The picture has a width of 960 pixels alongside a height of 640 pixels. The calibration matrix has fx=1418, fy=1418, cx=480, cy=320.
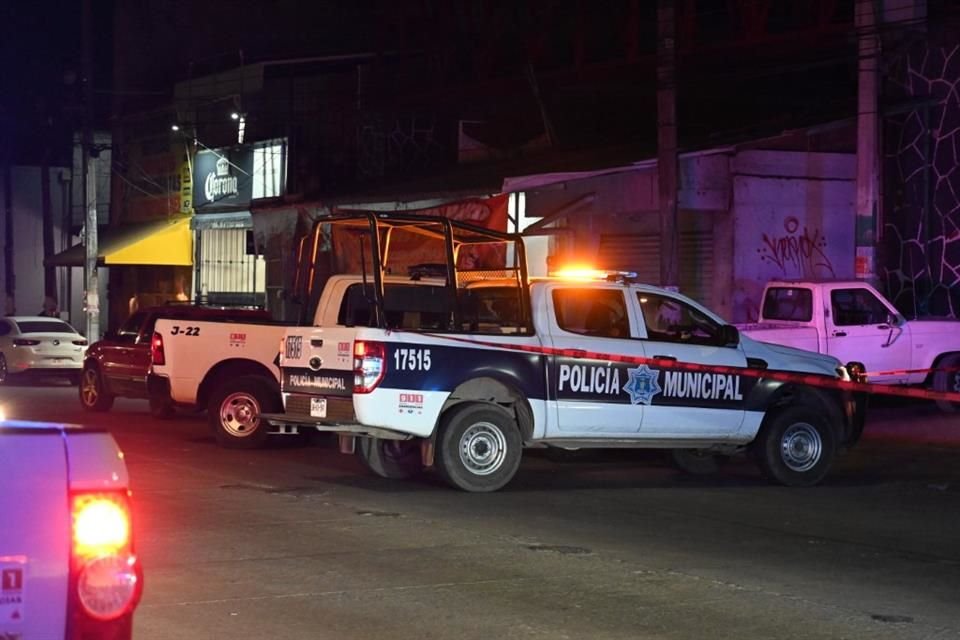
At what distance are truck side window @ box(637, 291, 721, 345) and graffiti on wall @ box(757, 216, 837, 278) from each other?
9.83 m

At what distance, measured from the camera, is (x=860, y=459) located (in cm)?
1641

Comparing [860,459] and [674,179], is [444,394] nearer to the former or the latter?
[860,459]

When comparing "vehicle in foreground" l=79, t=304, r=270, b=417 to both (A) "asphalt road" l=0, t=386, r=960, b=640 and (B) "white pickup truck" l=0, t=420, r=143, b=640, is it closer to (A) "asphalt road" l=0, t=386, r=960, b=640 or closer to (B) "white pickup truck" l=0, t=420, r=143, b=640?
(A) "asphalt road" l=0, t=386, r=960, b=640

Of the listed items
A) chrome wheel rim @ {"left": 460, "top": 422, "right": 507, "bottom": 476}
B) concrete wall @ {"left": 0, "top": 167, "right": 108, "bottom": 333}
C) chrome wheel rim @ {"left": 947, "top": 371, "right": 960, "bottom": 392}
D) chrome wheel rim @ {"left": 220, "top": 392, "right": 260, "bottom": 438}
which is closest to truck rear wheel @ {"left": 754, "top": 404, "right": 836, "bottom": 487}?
chrome wheel rim @ {"left": 460, "top": 422, "right": 507, "bottom": 476}

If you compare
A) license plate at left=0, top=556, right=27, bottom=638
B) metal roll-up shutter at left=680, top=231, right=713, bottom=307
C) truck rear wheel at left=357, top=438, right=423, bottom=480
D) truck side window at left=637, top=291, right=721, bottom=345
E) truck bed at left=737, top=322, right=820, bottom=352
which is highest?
metal roll-up shutter at left=680, top=231, right=713, bottom=307

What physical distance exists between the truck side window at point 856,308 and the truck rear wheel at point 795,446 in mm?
6096

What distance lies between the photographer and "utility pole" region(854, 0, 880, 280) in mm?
19375

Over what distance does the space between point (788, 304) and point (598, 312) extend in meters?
7.36

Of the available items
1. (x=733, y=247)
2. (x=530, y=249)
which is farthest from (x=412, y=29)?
(x=733, y=247)

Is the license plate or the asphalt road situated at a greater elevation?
the license plate

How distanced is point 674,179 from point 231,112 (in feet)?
58.6

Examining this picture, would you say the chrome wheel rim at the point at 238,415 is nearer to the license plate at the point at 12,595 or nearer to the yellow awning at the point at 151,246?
the license plate at the point at 12,595

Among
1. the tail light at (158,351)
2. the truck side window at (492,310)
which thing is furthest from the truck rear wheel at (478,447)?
the tail light at (158,351)

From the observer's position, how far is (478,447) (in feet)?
42.1
